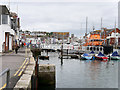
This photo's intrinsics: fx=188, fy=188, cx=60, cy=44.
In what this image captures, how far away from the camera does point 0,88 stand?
945 centimetres

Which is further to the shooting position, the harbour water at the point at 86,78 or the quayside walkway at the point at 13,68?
the harbour water at the point at 86,78

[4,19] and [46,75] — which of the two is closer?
[46,75]

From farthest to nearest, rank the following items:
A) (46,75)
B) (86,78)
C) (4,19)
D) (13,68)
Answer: (4,19), (86,78), (46,75), (13,68)

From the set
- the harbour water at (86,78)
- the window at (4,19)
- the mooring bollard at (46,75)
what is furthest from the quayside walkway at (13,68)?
the window at (4,19)

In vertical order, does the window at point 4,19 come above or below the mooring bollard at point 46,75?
above

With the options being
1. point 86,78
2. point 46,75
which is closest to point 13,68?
point 46,75

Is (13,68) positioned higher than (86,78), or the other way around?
(13,68)

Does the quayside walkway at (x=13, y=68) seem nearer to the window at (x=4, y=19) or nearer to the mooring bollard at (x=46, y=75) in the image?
the mooring bollard at (x=46, y=75)

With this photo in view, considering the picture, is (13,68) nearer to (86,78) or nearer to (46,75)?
(46,75)

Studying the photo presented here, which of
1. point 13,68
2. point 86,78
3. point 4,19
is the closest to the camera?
point 13,68

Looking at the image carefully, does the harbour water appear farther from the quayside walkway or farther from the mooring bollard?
the quayside walkway

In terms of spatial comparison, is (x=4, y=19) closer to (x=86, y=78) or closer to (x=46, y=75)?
(x=86, y=78)

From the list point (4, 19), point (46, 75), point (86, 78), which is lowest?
point (86, 78)

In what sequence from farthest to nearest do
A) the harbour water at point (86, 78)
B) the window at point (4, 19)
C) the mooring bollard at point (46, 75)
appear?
1. the window at point (4, 19)
2. the harbour water at point (86, 78)
3. the mooring bollard at point (46, 75)
